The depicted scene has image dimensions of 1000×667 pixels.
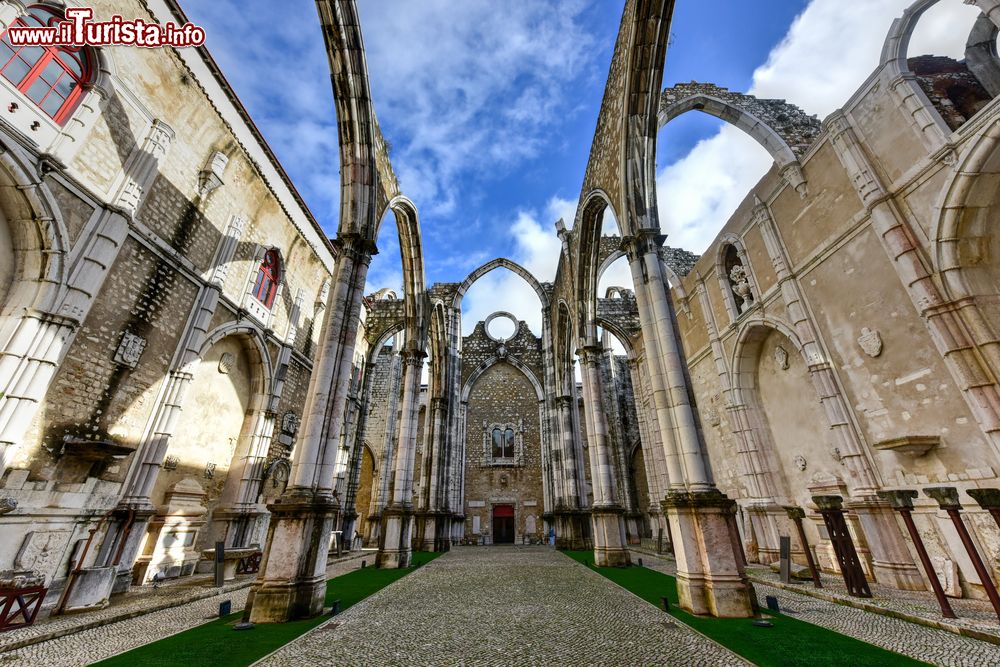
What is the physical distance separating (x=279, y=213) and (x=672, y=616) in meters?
14.2

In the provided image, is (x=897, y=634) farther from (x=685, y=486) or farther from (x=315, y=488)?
(x=315, y=488)

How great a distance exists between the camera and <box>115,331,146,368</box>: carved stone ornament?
717 cm

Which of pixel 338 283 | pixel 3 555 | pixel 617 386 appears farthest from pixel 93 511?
pixel 617 386

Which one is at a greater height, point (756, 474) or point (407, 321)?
point (407, 321)

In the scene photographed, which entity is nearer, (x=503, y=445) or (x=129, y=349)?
(x=129, y=349)

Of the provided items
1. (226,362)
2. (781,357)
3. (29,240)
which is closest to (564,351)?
A: (781,357)

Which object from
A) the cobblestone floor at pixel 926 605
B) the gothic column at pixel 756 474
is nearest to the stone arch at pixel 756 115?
the gothic column at pixel 756 474

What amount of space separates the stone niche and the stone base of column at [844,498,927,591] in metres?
13.7

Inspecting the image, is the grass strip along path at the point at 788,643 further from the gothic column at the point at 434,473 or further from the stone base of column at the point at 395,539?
the gothic column at the point at 434,473

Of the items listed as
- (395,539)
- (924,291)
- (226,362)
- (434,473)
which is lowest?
(395,539)

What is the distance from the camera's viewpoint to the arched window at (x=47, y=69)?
236 inches

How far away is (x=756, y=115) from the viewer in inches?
402

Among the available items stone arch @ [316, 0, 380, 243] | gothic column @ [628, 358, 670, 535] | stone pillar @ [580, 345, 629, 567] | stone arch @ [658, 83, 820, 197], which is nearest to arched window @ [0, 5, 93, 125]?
stone arch @ [316, 0, 380, 243]

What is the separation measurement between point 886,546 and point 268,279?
1606 cm
